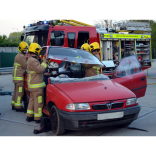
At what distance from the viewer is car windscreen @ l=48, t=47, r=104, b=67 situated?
565 cm

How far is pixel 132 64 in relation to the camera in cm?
610

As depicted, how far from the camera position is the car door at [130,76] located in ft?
19.1

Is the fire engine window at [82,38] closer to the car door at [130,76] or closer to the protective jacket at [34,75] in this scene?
the car door at [130,76]

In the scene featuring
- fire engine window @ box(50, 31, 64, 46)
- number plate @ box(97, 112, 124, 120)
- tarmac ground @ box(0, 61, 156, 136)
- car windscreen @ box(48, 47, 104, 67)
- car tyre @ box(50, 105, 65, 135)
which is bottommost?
tarmac ground @ box(0, 61, 156, 136)

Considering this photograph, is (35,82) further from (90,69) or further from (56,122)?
(90,69)

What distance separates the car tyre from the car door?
172 cm

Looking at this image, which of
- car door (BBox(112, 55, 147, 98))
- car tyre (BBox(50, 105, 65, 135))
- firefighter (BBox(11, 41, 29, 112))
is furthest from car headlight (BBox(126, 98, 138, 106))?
firefighter (BBox(11, 41, 29, 112))

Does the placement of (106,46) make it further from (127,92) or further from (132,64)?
(127,92)

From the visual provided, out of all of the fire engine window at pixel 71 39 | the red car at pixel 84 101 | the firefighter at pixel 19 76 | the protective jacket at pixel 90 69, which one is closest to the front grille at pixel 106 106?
the red car at pixel 84 101

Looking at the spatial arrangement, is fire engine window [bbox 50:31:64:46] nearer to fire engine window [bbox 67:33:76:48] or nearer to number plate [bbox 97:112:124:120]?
fire engine window [bbox 67:33:76:48]

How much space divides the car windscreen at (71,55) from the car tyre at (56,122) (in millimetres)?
1295

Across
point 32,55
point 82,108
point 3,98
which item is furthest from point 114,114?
point 3,98

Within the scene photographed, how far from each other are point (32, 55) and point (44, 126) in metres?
1.57

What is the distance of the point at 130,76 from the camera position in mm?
5879
